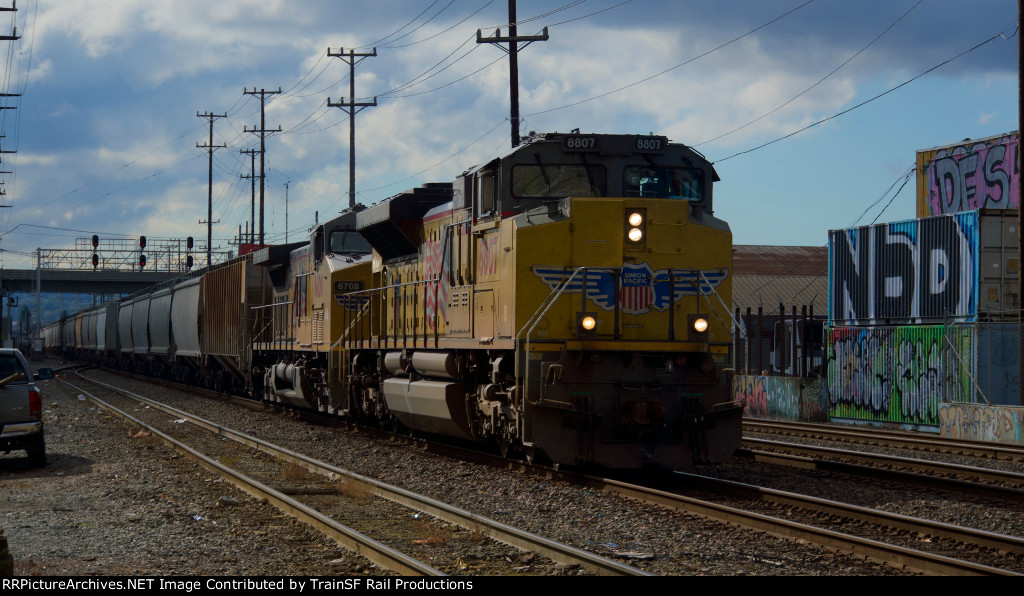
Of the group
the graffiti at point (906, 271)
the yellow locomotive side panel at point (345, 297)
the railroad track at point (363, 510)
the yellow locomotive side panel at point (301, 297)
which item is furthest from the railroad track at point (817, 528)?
the graffiti at point (906, 271)

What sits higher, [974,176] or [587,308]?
[974,176]

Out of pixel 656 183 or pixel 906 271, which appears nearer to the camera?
pixel 656 183

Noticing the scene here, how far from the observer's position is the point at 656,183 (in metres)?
12.2

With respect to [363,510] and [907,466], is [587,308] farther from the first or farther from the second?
[907,466]

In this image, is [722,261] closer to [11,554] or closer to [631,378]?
[631,378]

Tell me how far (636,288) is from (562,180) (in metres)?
1.55

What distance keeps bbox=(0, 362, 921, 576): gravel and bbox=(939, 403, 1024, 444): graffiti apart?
31.9 feet

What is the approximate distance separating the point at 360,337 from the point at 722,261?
8.20 meters

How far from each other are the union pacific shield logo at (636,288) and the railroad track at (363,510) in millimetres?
3109

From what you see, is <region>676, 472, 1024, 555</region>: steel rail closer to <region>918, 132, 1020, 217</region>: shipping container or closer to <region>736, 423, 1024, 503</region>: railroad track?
<region>736, 423, 1024, 503</region>: railroad track

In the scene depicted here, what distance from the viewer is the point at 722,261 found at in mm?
11891

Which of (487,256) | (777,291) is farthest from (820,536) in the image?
(777,291)

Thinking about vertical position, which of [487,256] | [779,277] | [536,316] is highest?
[779,277]

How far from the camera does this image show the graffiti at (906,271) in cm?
2209
